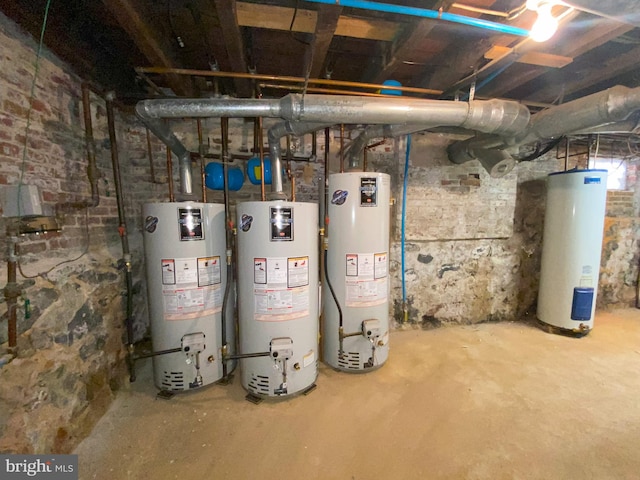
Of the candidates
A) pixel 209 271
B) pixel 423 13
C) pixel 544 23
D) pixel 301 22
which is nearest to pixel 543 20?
pixel 544 23

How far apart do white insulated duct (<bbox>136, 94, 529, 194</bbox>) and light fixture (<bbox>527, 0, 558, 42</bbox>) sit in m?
0.51

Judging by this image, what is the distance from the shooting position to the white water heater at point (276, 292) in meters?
1.73

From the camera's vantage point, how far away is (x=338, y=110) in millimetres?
1608

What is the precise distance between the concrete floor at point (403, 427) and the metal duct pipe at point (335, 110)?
1.81 m

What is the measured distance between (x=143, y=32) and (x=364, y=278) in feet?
6.33

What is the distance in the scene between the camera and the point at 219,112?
1626 millimetres

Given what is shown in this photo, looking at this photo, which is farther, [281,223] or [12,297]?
[281,223]

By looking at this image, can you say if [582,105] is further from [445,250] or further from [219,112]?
[219,112]

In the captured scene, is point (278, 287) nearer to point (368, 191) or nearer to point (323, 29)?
point (368, 191)

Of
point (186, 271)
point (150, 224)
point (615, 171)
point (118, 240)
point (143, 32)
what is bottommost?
point (186, 271)

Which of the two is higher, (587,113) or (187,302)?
(587,113)

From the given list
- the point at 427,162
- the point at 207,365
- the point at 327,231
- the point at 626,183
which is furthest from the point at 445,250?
the point at 626,183

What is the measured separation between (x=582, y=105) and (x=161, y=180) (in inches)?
121

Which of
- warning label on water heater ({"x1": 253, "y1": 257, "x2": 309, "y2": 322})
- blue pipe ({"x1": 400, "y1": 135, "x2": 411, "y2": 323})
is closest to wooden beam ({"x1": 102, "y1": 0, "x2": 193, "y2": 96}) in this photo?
warning label on water heater ({"x1": 253, "y1": 257, "x2": 309, "y2": 322})
